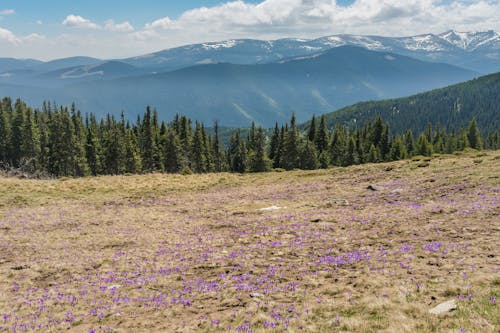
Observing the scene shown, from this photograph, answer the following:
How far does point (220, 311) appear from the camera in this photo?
387 inches

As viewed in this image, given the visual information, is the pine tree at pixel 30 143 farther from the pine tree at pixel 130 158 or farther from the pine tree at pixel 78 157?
the pine tree at pixel 130 158

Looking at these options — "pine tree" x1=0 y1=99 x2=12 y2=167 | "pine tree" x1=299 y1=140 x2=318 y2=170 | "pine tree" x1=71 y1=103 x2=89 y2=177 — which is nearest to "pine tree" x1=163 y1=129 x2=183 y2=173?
"pine tree" x1=71 y1=103 x2=89 y2=177

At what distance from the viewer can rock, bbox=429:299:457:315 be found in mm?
7974

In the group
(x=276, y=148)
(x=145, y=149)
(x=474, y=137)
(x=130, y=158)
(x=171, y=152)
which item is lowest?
(x=130, y=158)

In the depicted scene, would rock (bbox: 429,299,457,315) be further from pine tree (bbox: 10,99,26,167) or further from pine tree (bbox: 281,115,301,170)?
pine tree (bbox: 10,99,26,167)

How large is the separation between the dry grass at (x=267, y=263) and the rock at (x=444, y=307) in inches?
7.6

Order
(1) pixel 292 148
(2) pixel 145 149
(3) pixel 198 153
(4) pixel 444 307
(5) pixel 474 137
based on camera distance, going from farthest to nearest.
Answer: (5) pixel 474 137 → (3) pixel 198 153 → (2) pixel 145 149 → (1) pixel 292 148 → (4) pixel 444 307

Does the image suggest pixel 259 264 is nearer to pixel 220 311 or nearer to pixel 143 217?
pixel 220 311

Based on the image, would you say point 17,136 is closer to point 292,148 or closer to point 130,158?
point 130,158

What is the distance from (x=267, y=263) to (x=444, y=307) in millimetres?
6982

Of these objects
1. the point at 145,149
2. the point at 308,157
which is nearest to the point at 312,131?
the point at 308,157

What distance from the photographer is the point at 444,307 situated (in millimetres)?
8102

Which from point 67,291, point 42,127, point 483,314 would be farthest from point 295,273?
point 42,127

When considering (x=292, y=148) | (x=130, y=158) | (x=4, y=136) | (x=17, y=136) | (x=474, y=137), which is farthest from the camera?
(x=474, y=137)
